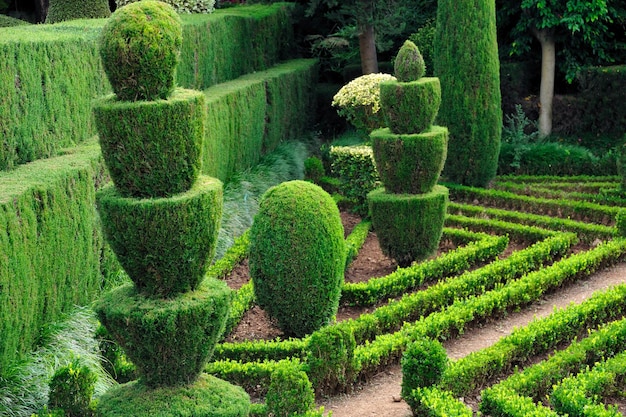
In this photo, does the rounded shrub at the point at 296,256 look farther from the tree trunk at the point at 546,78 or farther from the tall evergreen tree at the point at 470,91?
the tree trunk at the point at 546,78

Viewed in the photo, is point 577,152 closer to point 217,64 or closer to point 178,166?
point 217,64

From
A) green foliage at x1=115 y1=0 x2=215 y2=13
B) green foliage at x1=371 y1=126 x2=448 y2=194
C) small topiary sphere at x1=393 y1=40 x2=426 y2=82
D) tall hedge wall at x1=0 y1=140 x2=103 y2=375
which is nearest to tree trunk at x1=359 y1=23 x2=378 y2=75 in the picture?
green foliage at x1=115 y1=0 x2=215 y2=13

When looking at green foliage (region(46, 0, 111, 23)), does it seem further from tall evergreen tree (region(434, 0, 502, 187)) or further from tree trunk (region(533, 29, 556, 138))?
tree trunk (region(533, 29, 556, 138))

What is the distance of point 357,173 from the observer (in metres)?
15.0

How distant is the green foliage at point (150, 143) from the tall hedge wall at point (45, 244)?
1.60 m

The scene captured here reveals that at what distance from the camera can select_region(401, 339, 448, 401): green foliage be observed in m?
8.07

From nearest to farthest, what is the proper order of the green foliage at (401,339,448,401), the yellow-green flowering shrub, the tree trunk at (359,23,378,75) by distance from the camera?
1. the green foliage at (401,339,448,401)
2. the yellow-green flowering shrub
3. the tree trunk at (359,23,378,75)

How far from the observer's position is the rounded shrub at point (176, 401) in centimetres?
682

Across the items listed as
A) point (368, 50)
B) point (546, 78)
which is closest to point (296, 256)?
point (368, 50)

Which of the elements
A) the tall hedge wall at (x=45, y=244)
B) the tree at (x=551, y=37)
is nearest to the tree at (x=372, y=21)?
the tree at (x=551, y=37)

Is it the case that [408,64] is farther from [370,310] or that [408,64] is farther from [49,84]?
[49,84]

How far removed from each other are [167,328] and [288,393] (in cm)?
127

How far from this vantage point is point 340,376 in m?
8.82

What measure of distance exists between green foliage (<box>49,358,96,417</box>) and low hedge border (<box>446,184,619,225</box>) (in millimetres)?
9727
